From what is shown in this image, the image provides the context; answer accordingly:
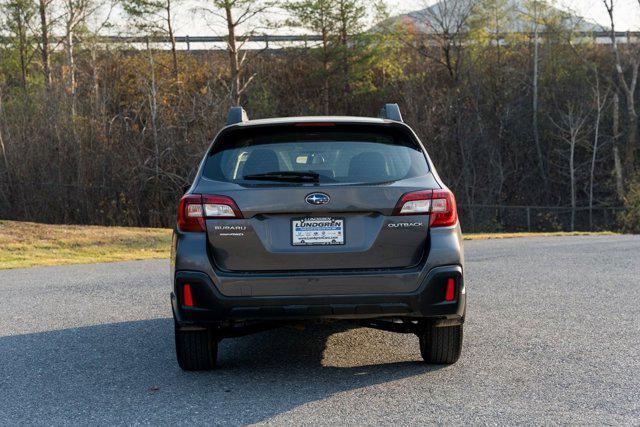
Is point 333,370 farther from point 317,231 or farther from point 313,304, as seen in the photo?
point 317,231

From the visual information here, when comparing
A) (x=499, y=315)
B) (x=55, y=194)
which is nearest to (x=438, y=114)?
(x=55, y=194)

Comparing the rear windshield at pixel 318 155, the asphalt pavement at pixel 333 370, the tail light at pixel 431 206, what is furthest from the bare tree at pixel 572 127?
the tail light at pixel 431 206

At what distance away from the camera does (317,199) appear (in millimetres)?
5293

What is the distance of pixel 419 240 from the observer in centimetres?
535

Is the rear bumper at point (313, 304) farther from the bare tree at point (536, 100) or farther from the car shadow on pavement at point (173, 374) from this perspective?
the bare tree at point (536, 100)

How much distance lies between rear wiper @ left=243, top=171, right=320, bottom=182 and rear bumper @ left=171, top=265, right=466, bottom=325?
0.70m

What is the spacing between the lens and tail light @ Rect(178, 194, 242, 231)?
17.5 feet

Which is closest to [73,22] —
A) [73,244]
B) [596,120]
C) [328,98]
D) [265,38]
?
[265,38]

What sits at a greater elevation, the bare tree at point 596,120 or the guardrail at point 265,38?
the guardrail at point 265,38

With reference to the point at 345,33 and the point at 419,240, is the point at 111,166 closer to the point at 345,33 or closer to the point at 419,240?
the point at 345,33

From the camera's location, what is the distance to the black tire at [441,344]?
584 cm

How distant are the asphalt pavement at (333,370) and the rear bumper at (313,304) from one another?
0.47m

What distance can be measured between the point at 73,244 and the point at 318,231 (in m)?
18.4

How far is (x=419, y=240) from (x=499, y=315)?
3.23m
